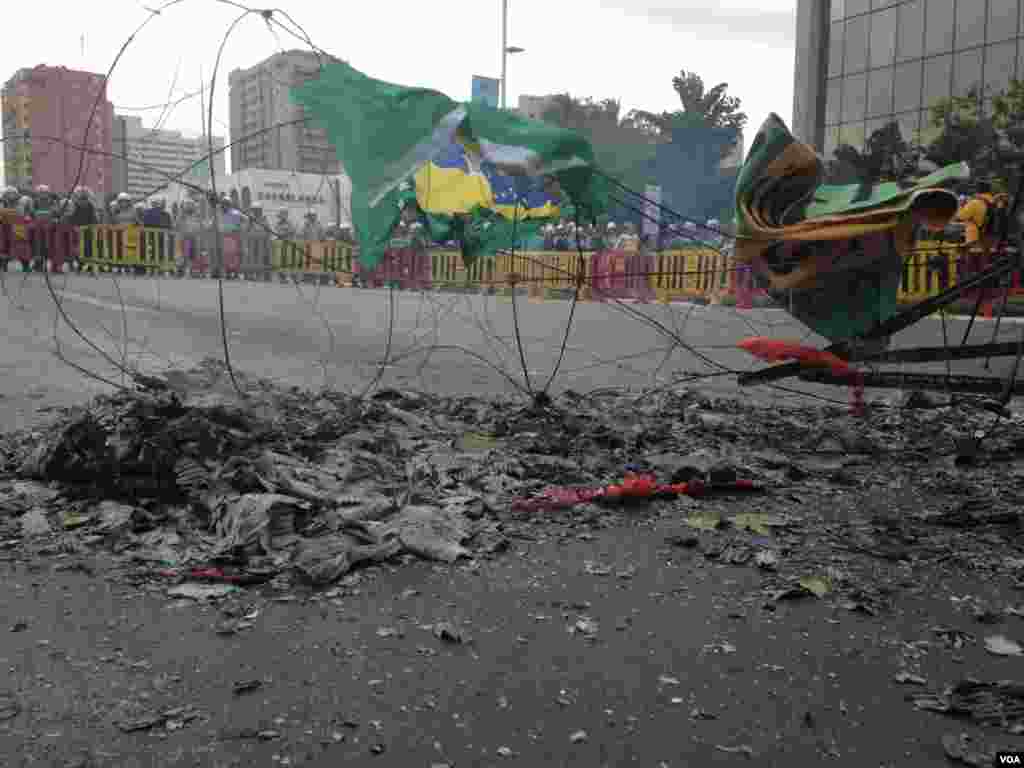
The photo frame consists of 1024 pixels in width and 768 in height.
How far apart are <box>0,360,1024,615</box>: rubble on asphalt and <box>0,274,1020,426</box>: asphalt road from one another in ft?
2.59

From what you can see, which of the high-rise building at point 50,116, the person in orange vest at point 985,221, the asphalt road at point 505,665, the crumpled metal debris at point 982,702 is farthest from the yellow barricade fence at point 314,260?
the crumpled metal debris at point 982,702

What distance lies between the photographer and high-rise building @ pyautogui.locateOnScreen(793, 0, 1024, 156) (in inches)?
1121

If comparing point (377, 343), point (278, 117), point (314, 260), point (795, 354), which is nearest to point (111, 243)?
point (377, 343)

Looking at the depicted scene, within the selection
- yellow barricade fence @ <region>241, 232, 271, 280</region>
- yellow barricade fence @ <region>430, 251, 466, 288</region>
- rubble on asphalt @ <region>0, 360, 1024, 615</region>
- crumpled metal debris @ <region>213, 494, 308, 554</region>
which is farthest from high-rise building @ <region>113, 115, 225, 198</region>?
yellow barricade fence @ <region>241, 232, 271, 280</region>

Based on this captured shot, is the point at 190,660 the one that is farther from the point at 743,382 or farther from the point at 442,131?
the point at 743,382

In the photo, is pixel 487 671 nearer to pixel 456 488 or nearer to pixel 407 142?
pixel 456 488

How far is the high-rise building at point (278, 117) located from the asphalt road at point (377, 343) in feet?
3.95

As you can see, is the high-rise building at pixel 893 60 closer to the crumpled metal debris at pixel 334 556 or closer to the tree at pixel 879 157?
the tree at pixel 879 157

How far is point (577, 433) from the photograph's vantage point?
5.56m

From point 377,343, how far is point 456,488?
6279mm

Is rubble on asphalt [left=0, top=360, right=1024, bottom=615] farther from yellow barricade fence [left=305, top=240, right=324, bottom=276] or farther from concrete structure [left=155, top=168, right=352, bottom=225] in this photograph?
concrete structure [left=155, top=168, right=352, bottom=225]

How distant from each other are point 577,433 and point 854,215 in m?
2.01

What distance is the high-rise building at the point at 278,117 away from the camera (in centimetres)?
548

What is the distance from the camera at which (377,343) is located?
Result: 413 inches
